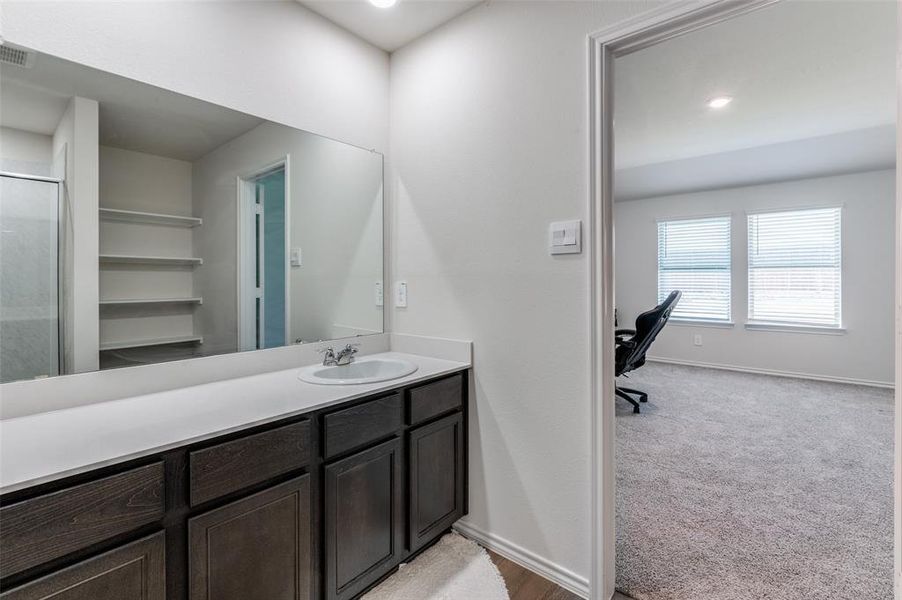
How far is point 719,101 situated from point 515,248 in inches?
91.5

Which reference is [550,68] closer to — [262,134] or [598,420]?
[262,134]

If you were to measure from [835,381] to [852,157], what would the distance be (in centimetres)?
242

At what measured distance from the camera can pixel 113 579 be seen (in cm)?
93

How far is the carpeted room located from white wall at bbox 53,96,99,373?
2184 mm

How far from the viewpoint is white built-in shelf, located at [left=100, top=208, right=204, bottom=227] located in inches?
53.8

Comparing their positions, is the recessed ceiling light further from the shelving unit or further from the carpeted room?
the shelving unit

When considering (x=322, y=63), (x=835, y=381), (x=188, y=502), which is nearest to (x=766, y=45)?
(x=322, y=63)

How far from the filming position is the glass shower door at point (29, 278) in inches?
46.5

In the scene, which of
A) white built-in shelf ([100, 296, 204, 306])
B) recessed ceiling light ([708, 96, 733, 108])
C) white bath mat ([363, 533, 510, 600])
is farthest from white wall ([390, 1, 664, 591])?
recessed ceiling light ([708, 96, 733, 108])

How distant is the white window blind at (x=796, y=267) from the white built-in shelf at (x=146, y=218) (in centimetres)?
581

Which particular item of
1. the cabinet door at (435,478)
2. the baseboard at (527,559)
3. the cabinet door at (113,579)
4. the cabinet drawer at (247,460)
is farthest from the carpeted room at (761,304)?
the cabinet door at (113,579)

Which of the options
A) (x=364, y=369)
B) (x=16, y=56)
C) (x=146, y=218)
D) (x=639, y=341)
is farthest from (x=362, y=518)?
(x=639, y=341)

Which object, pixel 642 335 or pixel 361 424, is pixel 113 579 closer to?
pixel 361 424

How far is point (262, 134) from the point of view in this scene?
1.75 meters
